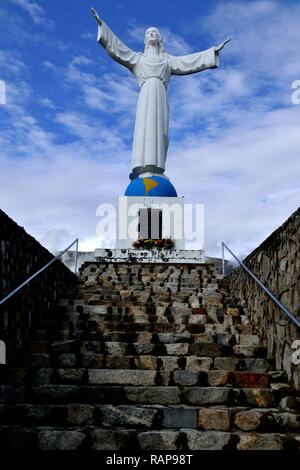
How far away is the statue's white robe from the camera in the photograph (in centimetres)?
1681

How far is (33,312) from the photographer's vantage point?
19.5ft

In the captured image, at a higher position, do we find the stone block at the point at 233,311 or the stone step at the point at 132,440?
the stone block at the point at 233,311

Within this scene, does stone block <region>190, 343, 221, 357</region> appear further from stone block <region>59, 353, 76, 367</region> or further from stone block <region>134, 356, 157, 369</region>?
stone block <region>59, 353, 76, 367</region>

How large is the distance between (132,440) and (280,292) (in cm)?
230

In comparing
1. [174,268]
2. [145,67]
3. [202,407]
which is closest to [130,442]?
[202,407]

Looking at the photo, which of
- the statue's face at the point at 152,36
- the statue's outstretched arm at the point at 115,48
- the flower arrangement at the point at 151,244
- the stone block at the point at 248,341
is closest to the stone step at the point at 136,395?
the stone block at the point at 248,341

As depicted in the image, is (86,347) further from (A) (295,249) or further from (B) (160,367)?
(A) (295,249)

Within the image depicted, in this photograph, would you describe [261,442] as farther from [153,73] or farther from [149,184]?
[153,73]

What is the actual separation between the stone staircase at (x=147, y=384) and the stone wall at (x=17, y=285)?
19 centimetres

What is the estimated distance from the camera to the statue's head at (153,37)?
17.2m

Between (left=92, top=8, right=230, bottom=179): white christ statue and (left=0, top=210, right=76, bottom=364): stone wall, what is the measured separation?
34.5ft

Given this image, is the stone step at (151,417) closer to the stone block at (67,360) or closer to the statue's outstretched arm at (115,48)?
the stone block at (67,360)

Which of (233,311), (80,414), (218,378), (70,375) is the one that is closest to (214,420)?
(218,378)

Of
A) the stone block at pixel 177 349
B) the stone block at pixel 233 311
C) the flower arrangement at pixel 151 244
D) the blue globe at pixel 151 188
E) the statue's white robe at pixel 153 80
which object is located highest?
the statue's white robe at pixel 153 80
